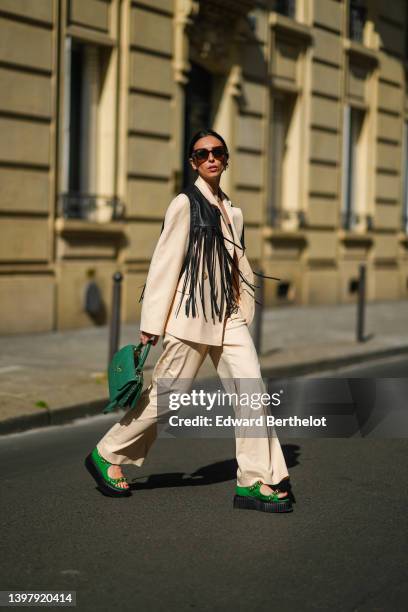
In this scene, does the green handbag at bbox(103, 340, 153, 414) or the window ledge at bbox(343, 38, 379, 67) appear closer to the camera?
the green handbag at bbox(103, 340, 153, 414)

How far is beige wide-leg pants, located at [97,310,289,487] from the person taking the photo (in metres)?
5.12

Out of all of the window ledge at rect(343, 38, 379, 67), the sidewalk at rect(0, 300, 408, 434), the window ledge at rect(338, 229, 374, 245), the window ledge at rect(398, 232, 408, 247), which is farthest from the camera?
the window ledge at rect(398, 232, 408, 247)

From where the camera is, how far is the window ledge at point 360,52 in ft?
63.8

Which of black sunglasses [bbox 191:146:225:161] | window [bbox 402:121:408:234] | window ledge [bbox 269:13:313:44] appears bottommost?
black sunglasses [bbox 191:146:225:161]

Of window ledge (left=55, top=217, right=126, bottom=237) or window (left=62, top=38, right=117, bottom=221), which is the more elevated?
window (left=62, top=38, right=117, bottom=221)

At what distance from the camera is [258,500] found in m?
5.17

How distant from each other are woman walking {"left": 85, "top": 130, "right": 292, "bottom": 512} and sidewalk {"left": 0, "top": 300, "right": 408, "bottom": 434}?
2.21 metres

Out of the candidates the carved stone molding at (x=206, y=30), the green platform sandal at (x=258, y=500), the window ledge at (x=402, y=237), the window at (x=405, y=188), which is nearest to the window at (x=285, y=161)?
the carved stone molding at (x=206, y=30)

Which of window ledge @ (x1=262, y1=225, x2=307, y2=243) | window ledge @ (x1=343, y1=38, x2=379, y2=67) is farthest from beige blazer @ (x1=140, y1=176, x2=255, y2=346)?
window ledge @ (x1=343, y1=38, x2=379, y2=67)

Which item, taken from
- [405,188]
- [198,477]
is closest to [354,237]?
[405,188]

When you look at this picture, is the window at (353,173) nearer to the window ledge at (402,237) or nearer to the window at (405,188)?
the window ledge at (402,237)

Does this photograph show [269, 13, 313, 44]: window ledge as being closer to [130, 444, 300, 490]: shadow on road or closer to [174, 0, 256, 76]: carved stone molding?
[174, 0, 256, 76]: carved stone molding

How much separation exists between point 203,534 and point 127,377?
2.98 feet

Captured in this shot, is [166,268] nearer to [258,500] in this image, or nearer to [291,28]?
[258,500]
